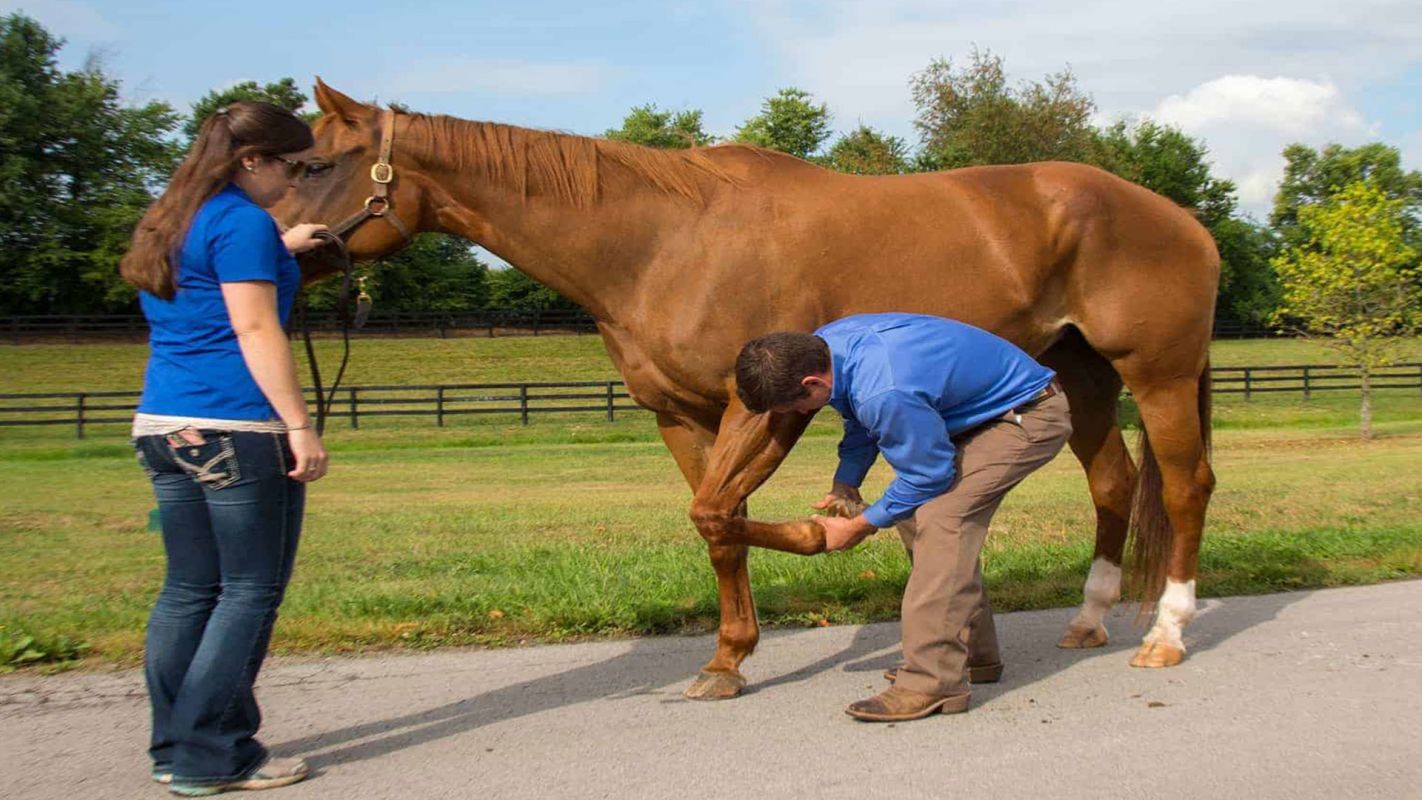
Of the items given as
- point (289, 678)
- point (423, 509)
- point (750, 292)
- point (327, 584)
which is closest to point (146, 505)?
point (423, 509)

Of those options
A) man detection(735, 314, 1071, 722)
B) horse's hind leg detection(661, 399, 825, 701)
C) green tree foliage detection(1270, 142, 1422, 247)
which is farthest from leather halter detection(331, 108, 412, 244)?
green tree foliage detection(1270, 142, 1422, 247)

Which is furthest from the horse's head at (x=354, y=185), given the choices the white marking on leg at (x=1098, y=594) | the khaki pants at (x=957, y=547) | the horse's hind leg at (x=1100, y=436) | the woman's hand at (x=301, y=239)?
the white marking on leg at (x=1098, y=594)

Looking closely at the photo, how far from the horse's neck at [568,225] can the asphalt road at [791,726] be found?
153 cm

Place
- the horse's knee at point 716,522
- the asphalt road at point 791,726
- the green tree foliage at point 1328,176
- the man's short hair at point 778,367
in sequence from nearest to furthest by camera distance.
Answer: the asphalt road at point 791,726, the man's short hair at point 778,367, the horse's knee at point 716,522, the green tree foliage at point 1328,176

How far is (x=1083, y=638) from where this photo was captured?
210 inches

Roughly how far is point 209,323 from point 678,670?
7.57ft

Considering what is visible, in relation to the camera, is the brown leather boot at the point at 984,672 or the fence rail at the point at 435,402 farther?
the fence rail at the point at 435,402

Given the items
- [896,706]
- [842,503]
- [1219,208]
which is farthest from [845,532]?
[1219,208]

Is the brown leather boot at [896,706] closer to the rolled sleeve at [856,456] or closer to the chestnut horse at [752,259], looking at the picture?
the chestnut horse at [752,259]

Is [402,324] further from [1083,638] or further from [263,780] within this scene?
[263,780]

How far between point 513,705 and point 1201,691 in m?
2.46

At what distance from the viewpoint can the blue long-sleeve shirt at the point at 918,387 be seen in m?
3.93

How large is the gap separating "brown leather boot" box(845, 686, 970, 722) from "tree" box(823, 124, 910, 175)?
68.2 ft

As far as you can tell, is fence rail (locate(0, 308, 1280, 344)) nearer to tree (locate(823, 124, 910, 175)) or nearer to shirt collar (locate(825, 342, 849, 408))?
tree (locate(823, 124, 910, 175))
